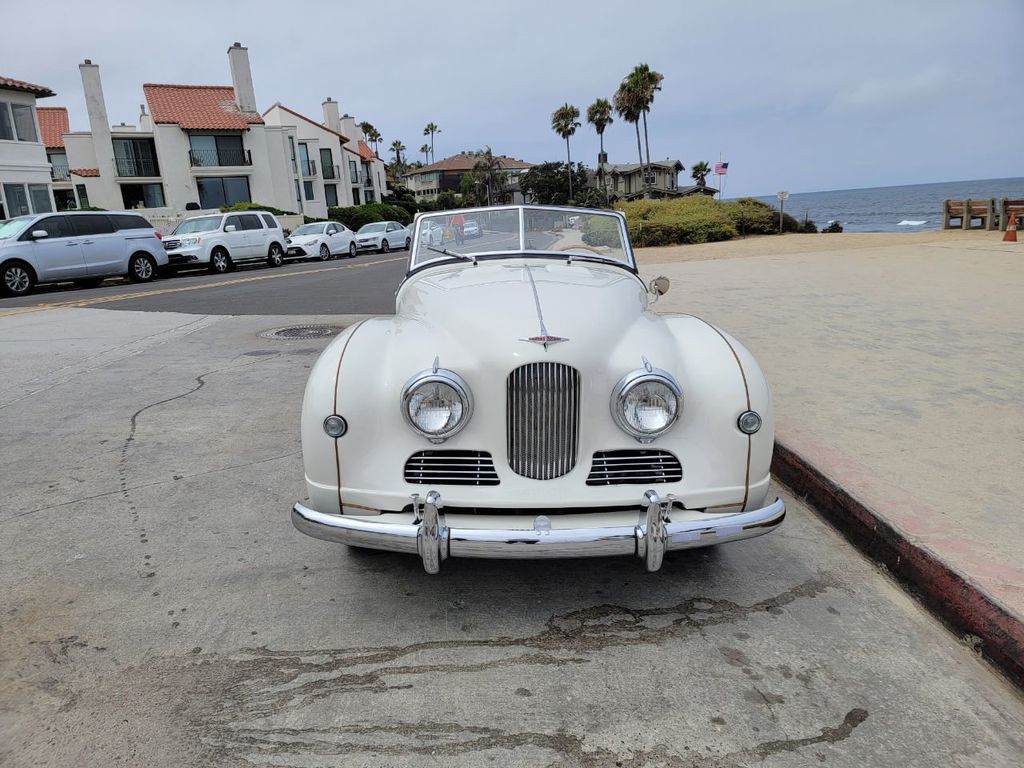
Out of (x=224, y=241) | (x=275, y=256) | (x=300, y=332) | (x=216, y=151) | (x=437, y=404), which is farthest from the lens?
(x=216, y=151)

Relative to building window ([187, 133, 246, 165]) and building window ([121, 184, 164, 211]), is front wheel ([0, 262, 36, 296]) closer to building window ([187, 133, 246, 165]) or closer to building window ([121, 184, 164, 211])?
building window ([187, 133, 246, 165])

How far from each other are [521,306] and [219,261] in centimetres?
1993

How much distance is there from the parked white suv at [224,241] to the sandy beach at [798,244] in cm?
1149

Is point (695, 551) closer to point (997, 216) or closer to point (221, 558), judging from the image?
point (221, 558)

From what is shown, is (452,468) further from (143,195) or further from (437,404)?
(143,195)

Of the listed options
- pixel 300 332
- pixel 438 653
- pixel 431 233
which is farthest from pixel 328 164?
pixel 438 653

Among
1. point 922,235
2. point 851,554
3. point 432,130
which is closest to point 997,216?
point 922,235

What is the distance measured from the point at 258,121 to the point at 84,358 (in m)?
38.5

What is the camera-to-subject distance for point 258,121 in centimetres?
4194

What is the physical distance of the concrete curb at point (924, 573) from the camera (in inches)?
101

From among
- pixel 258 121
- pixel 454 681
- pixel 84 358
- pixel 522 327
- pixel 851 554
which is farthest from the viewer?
pixel 258 121

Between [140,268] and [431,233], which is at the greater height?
[431,233]

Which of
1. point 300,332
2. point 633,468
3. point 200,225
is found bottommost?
point 300,332

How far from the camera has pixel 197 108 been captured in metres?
41.9
